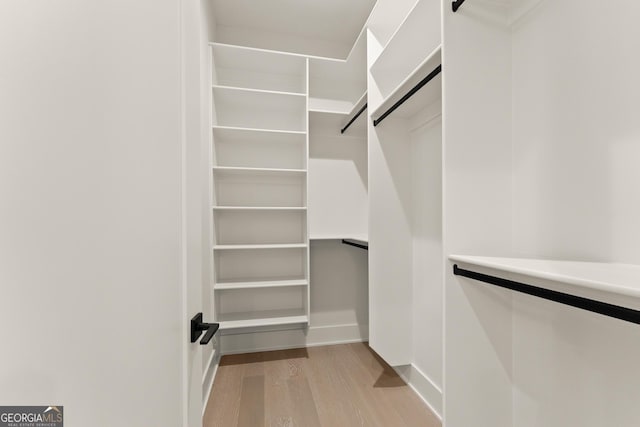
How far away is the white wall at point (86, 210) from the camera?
24 centimetres

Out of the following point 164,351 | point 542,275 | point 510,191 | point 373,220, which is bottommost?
point 164,351

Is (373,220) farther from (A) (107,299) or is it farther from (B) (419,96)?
(A) (107,299)

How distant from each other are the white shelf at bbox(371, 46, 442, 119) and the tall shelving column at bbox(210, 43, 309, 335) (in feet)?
2.60

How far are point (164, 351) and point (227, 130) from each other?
188cm

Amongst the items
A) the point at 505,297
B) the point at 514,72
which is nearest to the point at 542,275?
the point at 505,297

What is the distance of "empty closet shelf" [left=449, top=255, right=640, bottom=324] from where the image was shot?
1.89 ft

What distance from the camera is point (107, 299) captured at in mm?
355

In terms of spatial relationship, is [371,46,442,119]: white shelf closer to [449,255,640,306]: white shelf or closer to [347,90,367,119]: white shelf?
[347,90,367,119]: white shelf

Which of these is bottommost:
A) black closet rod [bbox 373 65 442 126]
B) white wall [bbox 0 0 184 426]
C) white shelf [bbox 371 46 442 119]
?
white wall [bbox 0 0 184 426]

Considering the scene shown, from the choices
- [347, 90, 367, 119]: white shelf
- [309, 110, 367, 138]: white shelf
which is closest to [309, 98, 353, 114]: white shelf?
[309, 110, 367, 138]: white shelf

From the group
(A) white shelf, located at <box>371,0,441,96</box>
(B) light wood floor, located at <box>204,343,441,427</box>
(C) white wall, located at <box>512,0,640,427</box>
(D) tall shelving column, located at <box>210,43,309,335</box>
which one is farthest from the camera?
(D) tall shelving column, located at <box>210,43,309,335</box>

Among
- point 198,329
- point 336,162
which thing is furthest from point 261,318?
point 198,329

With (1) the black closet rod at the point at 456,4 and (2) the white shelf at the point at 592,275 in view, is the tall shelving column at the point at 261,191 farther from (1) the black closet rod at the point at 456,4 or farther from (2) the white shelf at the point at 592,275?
(2) the white shelf at the point at 592,275

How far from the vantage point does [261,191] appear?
7.85ft
